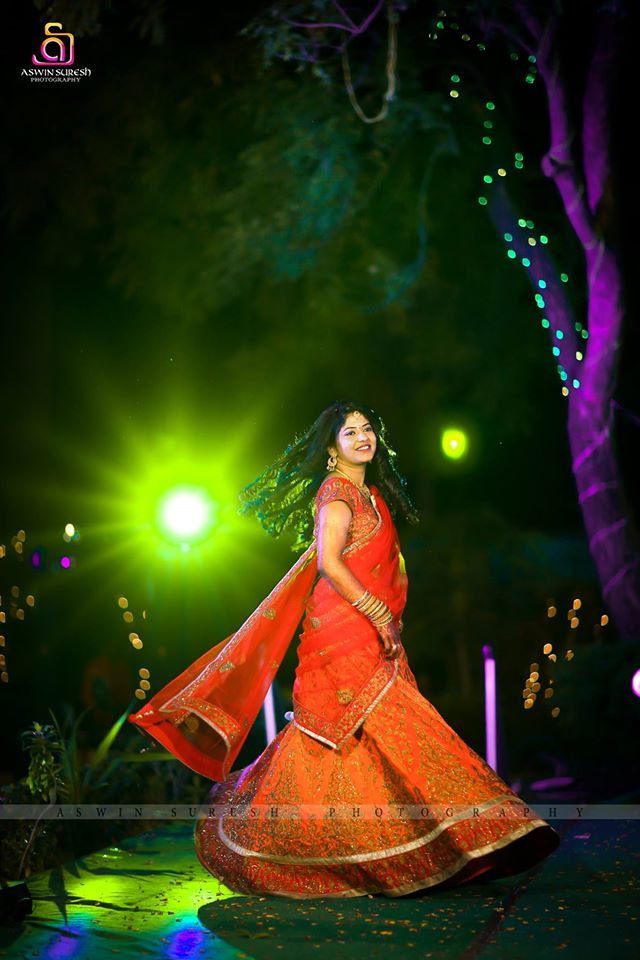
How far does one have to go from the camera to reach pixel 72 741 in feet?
17.3

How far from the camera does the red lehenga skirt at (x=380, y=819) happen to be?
3844 mm

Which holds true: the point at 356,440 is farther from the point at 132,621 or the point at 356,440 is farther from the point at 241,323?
the point at 241,323

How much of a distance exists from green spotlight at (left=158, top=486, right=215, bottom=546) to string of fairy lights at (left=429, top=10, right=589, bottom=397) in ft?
7.90

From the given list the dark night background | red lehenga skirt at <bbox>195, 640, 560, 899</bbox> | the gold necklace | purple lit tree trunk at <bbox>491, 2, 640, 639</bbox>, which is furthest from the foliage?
purple lit tree trunk at <bbox>491, 2, 640, 639</bbox>

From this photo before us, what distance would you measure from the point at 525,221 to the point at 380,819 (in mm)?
4771

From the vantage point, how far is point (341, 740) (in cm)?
403

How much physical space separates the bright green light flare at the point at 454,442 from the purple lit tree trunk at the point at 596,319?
244cm

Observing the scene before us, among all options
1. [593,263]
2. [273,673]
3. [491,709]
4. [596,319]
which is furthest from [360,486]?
[593,263]

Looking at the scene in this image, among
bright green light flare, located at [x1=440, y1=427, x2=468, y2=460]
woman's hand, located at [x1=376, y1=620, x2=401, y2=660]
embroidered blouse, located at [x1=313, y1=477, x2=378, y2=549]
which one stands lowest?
woman's hand, located at [x1=376, y1=620, x2=401, y2=660]

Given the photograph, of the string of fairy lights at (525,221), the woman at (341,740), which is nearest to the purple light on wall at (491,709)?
the string of fairy lights at (525,221)

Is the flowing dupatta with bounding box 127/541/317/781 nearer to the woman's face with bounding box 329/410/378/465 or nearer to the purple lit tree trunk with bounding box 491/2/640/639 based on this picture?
the woman's face with bounding box 329/410/378/465

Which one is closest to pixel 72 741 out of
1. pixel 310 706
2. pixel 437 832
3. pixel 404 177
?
pixel 310 706

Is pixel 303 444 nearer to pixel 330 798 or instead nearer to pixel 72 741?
pixel 330 798

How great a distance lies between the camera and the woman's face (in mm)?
4340
